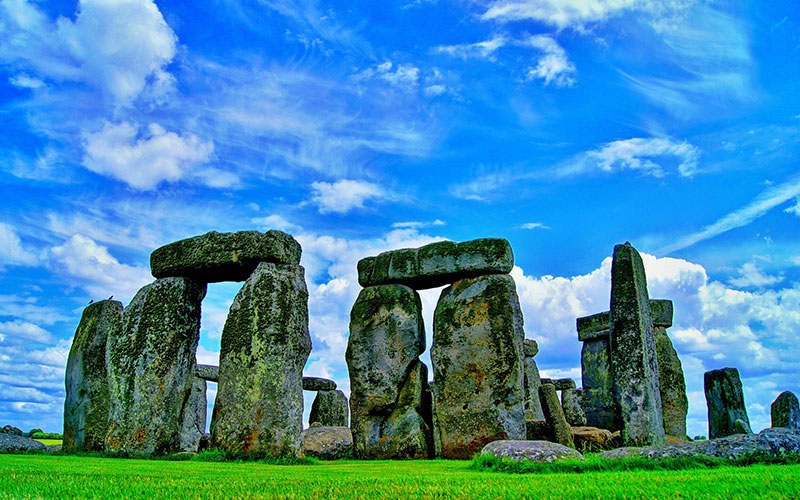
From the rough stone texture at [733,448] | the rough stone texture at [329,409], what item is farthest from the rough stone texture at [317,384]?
the rough stone texture at [733,448]

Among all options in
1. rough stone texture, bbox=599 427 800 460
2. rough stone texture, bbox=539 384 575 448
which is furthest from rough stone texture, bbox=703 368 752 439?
rough stone texture, bbox=599 427 800 460

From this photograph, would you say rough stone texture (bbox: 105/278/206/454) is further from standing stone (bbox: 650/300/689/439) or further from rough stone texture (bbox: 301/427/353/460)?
standing stone (bbox: 650/300/689/439)

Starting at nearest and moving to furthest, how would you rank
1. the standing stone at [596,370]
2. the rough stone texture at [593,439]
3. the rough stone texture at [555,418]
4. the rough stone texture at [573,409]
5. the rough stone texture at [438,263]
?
the rough stone texture at [555,418] → the rough stone texture at [593,439] → the rough stone texture at [438,263] → the rough stone texture at [573,409] → the standing stone at [596,370]

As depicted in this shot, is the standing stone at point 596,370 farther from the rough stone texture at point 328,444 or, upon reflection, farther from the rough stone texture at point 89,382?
the rough stone texture at point 89,382

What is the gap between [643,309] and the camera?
1164cm

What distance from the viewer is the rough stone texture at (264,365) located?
9.62m

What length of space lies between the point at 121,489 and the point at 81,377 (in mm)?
Result: 8780

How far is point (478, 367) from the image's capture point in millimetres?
11836

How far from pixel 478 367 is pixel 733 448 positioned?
5548mm

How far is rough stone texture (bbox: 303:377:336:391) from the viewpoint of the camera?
20.4m

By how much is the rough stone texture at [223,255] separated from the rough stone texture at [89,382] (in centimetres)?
165

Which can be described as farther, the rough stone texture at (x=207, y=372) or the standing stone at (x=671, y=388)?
the rough stone texture at (x=207, y=372)

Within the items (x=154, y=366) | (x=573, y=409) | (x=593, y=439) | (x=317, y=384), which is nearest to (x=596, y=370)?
(x=573, y=409)

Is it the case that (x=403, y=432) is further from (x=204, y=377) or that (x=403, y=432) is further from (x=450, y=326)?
(x=204, y=377)
